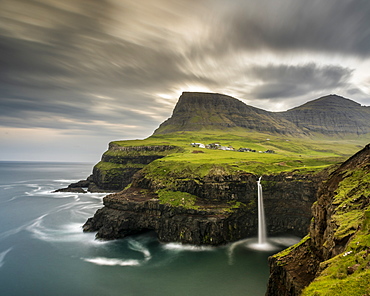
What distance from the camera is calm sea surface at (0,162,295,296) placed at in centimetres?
3778

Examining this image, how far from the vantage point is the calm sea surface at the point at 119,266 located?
37781 millimetres

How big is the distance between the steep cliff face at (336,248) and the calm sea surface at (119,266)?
66.6 ft

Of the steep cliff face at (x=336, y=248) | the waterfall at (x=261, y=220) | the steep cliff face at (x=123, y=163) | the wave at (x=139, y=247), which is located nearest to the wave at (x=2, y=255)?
the wave at (x=139, y=247)

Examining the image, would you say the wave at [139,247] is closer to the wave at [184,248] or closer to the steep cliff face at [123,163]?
the wave at [184,248]

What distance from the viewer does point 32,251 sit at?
176ft

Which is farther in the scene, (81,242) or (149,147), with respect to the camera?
(149,147)

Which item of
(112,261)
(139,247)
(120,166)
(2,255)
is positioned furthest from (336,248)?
(120,166)

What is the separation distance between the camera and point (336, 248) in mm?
15047

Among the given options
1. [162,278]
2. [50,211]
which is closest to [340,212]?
[162,278]

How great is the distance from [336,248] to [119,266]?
44.1 m

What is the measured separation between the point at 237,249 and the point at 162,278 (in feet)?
69.8

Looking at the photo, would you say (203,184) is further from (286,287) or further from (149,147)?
(149,147)

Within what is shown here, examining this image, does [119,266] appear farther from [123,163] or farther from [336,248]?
[123,163]

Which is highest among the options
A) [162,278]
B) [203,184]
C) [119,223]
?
[203,184]
